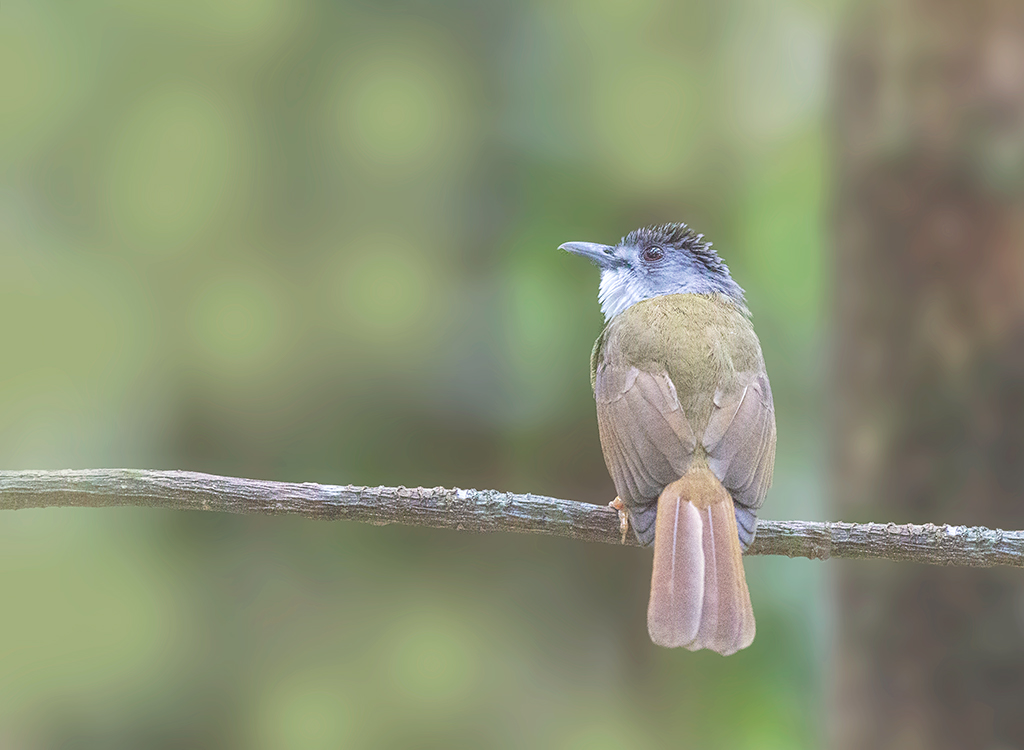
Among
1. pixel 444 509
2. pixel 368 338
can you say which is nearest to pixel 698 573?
pixel 444 509

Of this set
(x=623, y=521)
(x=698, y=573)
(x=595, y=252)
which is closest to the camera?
(x=698, y=573)

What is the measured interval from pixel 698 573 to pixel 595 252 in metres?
0.65

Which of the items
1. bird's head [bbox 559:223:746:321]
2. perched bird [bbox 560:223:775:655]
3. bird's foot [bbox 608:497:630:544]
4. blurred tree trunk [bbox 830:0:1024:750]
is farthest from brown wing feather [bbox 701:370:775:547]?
blurred tree trunk [bbox 830:0:1024:750]

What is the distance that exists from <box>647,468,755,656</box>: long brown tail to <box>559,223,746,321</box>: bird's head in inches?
18.7

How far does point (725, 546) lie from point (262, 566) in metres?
0.76

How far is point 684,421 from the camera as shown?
3.76ft

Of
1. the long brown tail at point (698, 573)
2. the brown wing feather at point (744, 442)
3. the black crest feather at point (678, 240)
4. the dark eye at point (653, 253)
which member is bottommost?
the long brown tail at point (698, 573)

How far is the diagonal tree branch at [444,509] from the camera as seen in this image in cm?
92

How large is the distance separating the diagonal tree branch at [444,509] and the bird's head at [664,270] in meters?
0.48

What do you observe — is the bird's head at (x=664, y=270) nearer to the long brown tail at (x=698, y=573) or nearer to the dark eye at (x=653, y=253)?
the dark eye at (x=653, y=253)

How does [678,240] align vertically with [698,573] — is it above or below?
above

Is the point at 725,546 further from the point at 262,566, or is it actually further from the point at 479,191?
the point at 479,191

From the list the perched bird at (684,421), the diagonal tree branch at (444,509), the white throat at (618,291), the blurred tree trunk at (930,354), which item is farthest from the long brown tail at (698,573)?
the blurred tree trunk at (930,354)

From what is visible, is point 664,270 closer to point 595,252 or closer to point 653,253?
point 653,253
